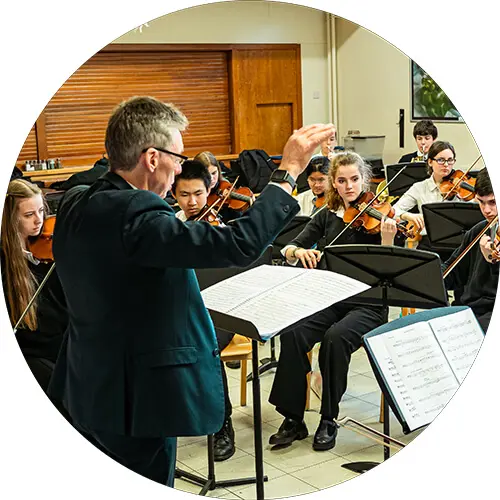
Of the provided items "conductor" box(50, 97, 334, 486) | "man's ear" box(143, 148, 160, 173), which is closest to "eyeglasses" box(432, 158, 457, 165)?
"conductor" box(50, 97, 334, 486)

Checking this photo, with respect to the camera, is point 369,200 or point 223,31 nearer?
point 223,31

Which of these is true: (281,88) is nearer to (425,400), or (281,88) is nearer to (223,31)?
(223,31)

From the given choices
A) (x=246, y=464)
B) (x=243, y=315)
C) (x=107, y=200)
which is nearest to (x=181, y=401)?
(x=243, y=315)

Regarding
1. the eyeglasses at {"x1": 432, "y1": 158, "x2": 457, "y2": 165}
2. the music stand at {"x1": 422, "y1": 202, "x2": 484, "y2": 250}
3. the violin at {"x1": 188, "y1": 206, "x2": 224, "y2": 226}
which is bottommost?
the music stand at {"x1": 422, "y1": 202, "x2": 484, "y2": 250}

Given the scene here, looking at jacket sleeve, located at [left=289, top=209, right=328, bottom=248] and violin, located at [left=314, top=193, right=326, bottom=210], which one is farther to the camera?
jacket sleeve, located at [left=289, top=209, right=328, bottom=248]

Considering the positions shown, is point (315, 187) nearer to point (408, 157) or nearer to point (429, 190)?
point (408, 157)

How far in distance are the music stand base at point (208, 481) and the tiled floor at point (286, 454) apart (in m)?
0.01

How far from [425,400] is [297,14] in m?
0.97

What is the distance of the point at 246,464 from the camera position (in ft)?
6.32

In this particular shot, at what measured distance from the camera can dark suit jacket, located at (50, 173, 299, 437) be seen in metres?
1.30

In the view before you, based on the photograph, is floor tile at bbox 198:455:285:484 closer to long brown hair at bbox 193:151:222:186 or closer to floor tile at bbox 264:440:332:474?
floor tile at bbox 264:440:332:474

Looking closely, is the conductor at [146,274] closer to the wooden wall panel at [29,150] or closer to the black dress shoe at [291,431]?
the wooden wall panel at [29,150]

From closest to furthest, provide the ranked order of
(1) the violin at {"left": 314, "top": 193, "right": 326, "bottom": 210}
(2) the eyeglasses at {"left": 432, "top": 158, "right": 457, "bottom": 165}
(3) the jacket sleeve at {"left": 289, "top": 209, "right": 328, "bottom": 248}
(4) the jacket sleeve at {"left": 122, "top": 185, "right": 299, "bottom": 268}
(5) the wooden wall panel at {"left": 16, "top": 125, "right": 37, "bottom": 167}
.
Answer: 1. (4) the jacket sleeve at {"left": 122, "top": 185, "right": 299, "bottom": 268}
2. (5) the wooden wall panel at {"left": 16, "top": 125, "right": 37, "bottom": 167}
3. (2) the eyeglasses at {"left": 432, "top": 158, "right": 457, "bottom": 165}
4. (1) the violin at {"left": 314, "top": 193, "right": 326, "bottom": 210}
5. (3) the jacket sleeve at {"left": 289, "top": 209, "right": 328, "bottom": 248}

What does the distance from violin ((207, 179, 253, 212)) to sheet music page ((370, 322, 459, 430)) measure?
0.46m
